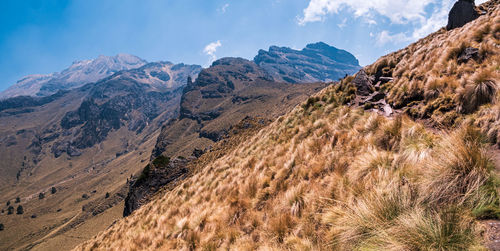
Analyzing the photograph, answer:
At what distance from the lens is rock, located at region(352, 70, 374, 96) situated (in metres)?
12.3

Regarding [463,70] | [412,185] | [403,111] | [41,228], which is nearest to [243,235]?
[412,185]

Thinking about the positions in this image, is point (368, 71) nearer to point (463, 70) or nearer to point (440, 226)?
point (463, 70)

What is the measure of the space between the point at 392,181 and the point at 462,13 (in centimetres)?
2228

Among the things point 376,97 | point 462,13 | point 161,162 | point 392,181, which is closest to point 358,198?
point 392,181

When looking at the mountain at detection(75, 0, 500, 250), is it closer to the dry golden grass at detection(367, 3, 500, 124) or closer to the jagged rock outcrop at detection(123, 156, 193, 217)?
the dry golden grass at detection(367, 3, 500, 124)

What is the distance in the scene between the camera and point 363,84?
13031 millimetres

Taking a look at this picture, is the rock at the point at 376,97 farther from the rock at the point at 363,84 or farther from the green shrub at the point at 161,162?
the green shrub at the point at 161,162

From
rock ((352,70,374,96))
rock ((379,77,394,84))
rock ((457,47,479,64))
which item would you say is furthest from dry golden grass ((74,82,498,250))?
rock ((379,77,394,84))

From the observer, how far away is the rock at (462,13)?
16.8 metres

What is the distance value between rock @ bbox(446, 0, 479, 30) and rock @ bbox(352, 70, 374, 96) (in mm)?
10675

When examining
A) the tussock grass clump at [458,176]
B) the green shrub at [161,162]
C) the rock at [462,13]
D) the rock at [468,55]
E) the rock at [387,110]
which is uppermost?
the rock at [462,13]

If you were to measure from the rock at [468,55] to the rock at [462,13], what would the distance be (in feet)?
42.9

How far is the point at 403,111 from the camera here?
8031mm

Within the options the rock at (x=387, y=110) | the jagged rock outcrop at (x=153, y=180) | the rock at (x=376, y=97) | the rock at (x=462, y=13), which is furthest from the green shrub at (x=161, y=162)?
the rock at (x=462, y=13)
